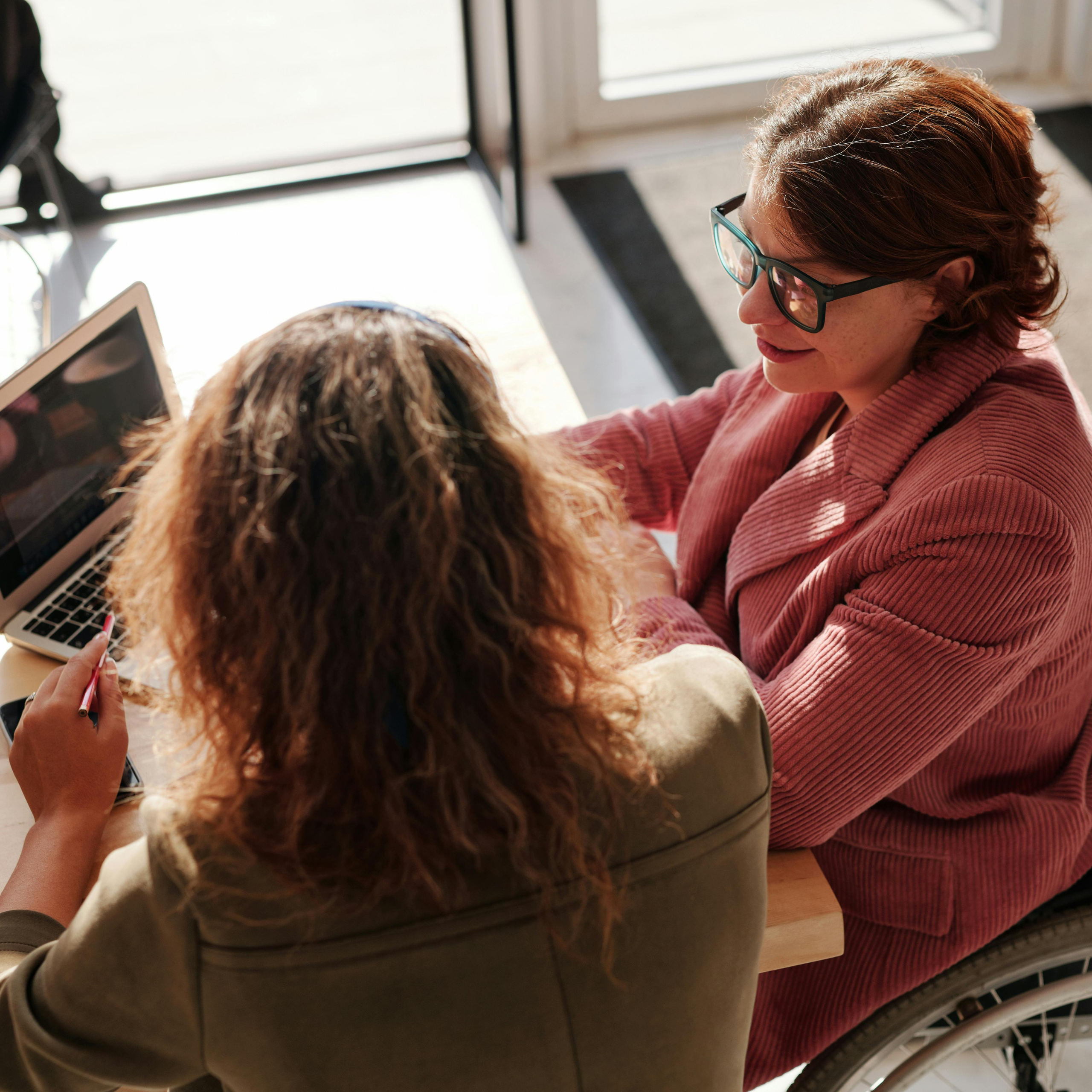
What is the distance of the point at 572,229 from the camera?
3.57 m

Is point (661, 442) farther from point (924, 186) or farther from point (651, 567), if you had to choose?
point (924, 186)

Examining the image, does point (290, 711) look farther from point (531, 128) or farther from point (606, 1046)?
point (531, 128)

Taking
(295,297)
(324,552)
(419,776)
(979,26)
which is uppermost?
(324,552)

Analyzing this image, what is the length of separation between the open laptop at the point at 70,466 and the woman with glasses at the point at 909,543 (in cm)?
61

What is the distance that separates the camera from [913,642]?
3.39 feet

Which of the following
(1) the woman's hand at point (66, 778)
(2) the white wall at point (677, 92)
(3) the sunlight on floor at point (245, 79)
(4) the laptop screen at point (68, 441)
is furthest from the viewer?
(3) the sunlight on floor at point (245, 79)

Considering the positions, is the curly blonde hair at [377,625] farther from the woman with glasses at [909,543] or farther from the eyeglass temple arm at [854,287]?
the eyeglass temple arm at [854,287]

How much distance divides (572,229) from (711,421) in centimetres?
218

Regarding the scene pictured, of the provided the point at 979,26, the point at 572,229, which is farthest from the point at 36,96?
the point at 979,26

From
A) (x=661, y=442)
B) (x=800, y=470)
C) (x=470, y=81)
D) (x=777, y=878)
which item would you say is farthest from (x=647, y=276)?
(x=777, y=878)

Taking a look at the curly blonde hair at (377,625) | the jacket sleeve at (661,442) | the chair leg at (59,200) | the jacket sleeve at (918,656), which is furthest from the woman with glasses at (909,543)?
the chair leg at (59,200)

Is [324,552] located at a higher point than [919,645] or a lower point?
higher

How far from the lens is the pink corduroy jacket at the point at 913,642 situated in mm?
1037

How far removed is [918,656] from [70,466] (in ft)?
3.12
